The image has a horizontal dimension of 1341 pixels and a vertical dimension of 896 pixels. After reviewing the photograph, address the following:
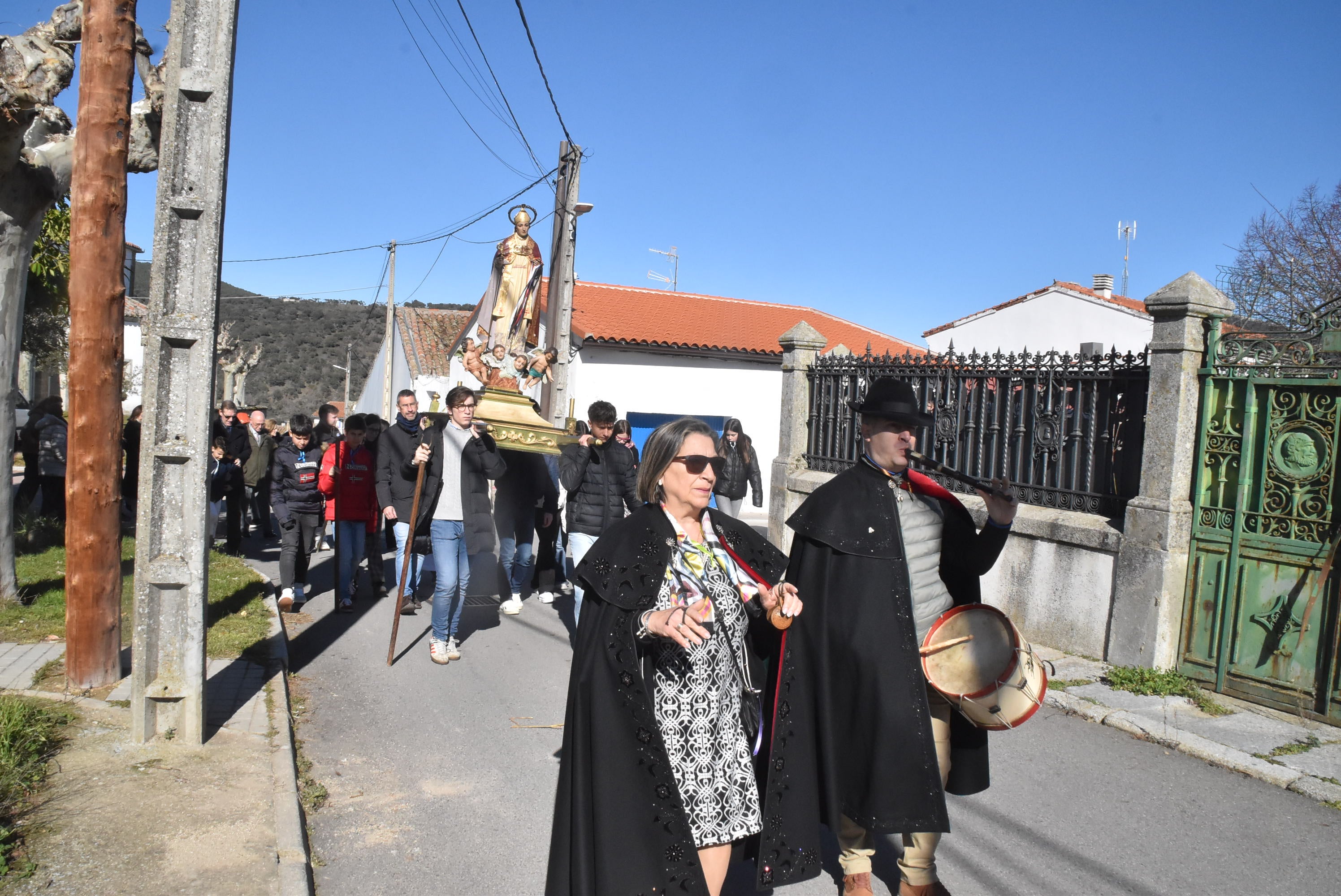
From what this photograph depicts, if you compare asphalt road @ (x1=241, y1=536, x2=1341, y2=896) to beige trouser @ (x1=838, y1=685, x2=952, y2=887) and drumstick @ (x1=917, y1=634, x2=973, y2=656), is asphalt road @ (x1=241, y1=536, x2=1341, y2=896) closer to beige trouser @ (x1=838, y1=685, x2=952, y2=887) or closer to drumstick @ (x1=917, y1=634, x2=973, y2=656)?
beige trouser @ (x1=838, y1=685, x2=952, y2=887)

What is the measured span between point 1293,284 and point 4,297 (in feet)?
56.4

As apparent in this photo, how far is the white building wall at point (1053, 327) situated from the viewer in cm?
2514

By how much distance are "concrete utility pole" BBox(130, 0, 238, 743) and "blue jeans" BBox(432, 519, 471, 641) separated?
2259 mm

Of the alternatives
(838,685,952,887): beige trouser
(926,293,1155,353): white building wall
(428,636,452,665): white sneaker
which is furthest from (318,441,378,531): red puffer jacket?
(926,293,1155,353): white building wall

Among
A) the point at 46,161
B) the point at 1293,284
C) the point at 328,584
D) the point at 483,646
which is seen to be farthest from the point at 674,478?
the point at 1293,284

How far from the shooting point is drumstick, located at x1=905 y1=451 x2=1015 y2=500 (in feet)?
11.7

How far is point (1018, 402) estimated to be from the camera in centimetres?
860

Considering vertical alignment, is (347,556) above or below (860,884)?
above

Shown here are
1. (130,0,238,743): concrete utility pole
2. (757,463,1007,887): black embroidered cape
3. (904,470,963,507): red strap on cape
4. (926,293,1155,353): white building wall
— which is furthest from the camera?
(926,293,1155,353): white building wall

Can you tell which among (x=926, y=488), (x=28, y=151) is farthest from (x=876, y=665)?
(x=28, y=151)

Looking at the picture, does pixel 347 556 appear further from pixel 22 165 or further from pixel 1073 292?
pixel 1073 292

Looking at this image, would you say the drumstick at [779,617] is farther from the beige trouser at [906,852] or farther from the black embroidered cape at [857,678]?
the beige trouser at [906,852]

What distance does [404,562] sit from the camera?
7.82 metres

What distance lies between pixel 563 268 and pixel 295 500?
20.4 feet
